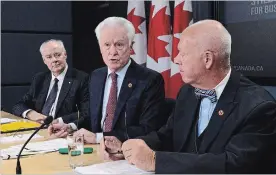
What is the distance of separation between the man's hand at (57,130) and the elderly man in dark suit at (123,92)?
0.18 m

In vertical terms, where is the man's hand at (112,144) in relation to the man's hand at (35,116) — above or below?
above

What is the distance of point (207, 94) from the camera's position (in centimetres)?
159

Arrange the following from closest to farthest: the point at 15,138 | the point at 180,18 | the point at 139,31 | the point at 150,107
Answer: the point at 150,107
the point at 15,138
the point at 180,18
the point at 139,31

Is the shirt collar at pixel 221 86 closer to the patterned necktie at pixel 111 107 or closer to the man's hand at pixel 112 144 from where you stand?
the man's hand at pixel 112 144

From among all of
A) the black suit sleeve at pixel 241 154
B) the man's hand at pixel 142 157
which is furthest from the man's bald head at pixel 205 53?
the man's hand at pixel 142 157

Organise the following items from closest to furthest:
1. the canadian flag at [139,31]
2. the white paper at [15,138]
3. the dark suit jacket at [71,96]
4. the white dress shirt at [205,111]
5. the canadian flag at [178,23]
A: the white dress shirt at [205,111] < the white paper at [15,138] < the dark suit jacket at [71,96] < the canadian flag at [178,23] < the canadian flag at [139,31]

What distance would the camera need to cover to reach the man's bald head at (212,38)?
4.89ft

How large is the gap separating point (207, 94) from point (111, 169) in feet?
1.69

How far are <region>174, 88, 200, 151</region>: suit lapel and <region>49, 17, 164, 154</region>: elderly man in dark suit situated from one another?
35 cm

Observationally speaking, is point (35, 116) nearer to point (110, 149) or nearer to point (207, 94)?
point (110, 149)

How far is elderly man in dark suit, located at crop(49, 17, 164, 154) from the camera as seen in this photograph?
208 centimetres

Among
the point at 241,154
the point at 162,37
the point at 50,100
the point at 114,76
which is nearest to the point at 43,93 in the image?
the point at 50,100

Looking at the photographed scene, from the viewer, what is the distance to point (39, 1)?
4.22m

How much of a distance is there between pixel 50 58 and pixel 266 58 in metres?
1.77
